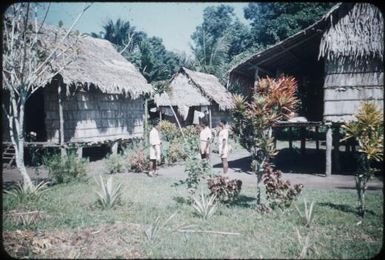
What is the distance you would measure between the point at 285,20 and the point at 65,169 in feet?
97.9

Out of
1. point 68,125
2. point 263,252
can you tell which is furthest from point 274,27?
point 263,252

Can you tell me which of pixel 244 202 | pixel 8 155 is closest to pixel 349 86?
pixel 244 202

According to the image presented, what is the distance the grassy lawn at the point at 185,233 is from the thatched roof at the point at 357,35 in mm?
4973

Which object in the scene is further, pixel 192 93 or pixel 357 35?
pixel 192 93

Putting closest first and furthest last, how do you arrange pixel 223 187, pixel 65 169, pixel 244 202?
pixel 223 187, pixel 244 202, pixel 65 169

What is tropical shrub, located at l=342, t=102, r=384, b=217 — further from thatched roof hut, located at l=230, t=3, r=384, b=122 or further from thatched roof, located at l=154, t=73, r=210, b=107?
thatched roof, located at l=154, t=73, r=210, b=107

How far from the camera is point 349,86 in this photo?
11.9 m

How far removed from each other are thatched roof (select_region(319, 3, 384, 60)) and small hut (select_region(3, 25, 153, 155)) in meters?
9.03

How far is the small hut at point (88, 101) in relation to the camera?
14.5 m

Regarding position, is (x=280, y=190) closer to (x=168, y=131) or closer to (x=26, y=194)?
(x=26, y=194)

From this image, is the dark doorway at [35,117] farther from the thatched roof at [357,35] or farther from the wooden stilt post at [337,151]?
the wooden stilt post at [337,151]

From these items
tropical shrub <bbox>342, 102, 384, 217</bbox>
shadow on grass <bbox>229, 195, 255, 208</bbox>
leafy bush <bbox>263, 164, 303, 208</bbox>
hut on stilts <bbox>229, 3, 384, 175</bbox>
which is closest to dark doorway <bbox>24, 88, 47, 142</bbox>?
hut on stilts <bbox>229, 3, 384, 175</bbox>

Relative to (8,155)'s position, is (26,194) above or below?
below

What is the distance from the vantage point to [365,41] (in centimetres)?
1116
